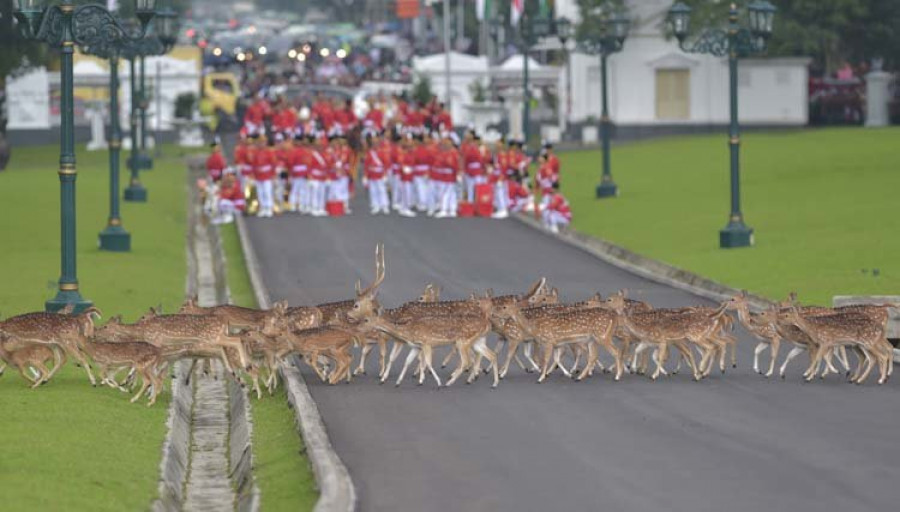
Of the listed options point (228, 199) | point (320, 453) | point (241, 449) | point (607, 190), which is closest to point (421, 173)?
point (607, 190)

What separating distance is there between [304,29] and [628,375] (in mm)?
170886

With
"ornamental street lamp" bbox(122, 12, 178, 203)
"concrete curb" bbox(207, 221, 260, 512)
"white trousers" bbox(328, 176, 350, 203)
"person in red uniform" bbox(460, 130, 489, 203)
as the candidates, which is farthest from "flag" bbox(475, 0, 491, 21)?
"concrete curb" bbox(207, 221, 260, 512)

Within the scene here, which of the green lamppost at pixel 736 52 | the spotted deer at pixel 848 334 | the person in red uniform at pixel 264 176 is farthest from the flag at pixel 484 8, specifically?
the spotted deer at pixel 848 334

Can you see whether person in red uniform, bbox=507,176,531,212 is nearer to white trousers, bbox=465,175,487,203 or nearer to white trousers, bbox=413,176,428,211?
white trousers, bbox=465,175,487,203

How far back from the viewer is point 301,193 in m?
49.3

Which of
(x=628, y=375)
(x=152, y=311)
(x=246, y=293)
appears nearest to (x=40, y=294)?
(x=246, y=293)

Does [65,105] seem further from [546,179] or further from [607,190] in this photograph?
[607,190]

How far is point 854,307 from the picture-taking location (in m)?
21.9

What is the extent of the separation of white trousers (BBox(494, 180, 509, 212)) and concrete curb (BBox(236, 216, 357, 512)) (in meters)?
26.7

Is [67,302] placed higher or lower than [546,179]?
lower

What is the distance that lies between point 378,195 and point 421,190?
1042 mm

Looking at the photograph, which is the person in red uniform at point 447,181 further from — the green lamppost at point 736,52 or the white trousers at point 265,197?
the green lamppost at point 736,52

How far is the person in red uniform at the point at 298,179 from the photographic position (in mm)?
48844

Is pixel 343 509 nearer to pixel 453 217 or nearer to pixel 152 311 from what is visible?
pixel 152 311
